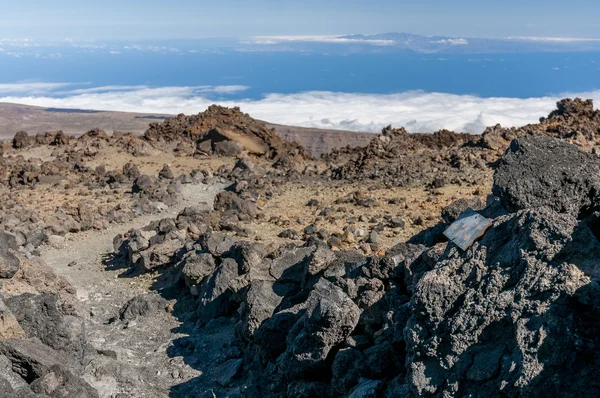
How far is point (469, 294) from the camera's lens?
4293 millimetres

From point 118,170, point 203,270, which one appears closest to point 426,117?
point 118,170

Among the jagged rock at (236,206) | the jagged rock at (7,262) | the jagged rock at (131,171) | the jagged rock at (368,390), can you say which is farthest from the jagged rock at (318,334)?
the jagged rock at (131,171)

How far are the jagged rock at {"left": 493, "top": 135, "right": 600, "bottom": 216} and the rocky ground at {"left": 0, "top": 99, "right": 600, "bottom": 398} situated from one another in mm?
18

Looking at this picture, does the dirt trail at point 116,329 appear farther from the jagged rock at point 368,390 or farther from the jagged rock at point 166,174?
the jagged rock at point 166,174

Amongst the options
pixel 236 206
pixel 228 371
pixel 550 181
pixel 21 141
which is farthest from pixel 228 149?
pixel 550 181

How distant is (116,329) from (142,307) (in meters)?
0.52

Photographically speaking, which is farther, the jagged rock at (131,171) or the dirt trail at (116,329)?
the jagged rock at (131,171)

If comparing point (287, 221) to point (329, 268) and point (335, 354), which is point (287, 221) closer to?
point (329, 268)

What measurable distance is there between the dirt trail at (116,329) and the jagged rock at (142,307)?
0.44 feet

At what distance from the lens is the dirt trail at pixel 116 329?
7.11 metres

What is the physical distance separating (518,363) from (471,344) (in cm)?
42

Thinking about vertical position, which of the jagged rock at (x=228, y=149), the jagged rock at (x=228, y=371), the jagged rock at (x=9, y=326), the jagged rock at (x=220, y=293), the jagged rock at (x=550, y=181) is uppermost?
the jagged rock at (x=550, y=181)

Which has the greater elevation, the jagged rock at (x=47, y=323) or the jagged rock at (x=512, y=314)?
the jagged rock at (x=512, y=314)

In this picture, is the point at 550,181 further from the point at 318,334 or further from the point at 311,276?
the point at 311,276
